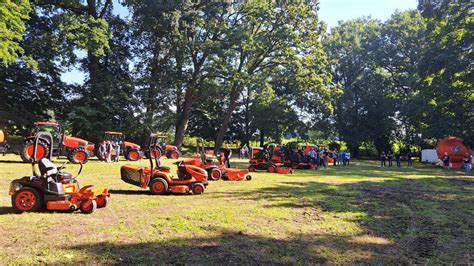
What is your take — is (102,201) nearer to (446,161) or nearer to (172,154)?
(172,154)

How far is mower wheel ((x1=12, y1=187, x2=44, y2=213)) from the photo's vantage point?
735 centimetres

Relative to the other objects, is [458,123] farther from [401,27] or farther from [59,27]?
[59,27]

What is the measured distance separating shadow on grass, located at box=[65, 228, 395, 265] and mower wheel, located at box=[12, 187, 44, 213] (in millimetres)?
2784

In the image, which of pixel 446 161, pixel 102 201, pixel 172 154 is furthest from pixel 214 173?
pixel 446 161

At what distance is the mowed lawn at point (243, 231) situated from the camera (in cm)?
523

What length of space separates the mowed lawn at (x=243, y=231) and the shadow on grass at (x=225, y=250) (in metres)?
0.02

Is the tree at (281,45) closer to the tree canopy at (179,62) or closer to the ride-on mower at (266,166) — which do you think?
the tree canopy at (179,62)

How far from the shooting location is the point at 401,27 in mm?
47156

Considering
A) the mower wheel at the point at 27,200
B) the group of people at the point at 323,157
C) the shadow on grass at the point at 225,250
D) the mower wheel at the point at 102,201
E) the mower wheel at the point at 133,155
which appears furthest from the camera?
the group of people at the point at 323,157

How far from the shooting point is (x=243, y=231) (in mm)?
6703

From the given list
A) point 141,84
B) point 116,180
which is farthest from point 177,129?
point 116,180

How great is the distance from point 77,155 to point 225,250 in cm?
1586

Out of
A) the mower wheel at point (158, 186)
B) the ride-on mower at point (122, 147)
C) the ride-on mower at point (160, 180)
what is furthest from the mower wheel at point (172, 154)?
the mower wheel at point (158, 186)

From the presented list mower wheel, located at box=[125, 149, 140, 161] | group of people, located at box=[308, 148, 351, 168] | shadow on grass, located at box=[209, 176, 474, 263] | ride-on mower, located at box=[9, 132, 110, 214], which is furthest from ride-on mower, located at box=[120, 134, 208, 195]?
group of people, located at box=[308, 148, 351, 168]
